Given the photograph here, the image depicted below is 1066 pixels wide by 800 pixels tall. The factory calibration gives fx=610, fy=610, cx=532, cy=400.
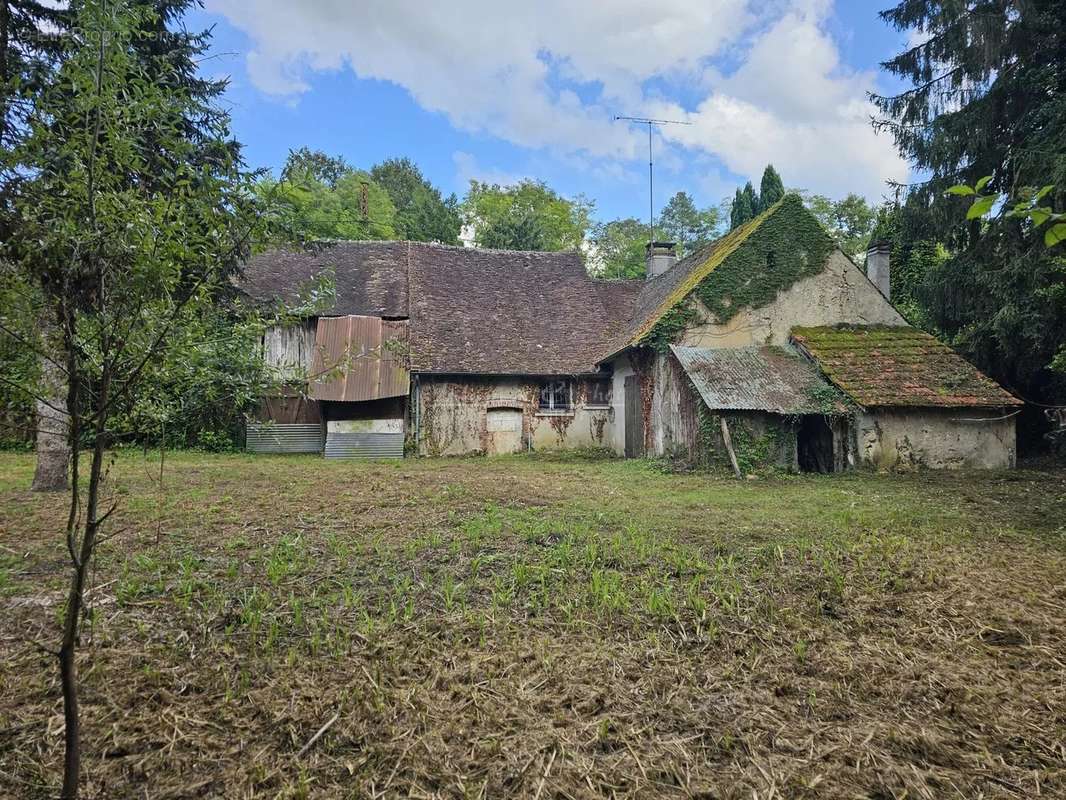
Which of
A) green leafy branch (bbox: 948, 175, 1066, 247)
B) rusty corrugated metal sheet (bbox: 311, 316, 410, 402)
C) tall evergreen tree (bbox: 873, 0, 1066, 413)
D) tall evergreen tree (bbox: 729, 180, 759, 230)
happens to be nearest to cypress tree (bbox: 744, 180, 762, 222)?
tall evergreen tree (bbox: 729, 180, 759, 230)

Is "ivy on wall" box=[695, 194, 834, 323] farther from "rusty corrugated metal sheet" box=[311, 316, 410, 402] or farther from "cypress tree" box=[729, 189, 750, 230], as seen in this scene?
Answer: "cypress tree" box=[729, 189, 750, 230]

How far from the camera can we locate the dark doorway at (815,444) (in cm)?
1435

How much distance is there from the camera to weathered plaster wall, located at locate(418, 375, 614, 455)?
18.5m

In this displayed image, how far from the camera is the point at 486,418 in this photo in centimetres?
1894

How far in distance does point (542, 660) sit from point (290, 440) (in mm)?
16871

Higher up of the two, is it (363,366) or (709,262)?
(709,262)

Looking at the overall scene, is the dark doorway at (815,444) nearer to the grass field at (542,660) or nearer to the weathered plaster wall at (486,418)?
the weathered plaster wall at (486,418)

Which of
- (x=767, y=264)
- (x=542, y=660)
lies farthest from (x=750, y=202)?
(x=542, y=660)

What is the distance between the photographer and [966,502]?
9758 mm

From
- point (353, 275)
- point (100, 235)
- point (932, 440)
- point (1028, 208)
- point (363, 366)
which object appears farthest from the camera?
point (353, 275)

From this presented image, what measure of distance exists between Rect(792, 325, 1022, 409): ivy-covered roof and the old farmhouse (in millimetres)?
48

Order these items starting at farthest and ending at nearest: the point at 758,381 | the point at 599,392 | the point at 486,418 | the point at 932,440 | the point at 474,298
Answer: the point at 474,298
the point at 599,392
the point at 486,418
the point at 758,381
the point at 932,440

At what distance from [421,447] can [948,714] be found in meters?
16.0

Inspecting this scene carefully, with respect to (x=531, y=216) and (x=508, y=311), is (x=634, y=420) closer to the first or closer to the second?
(x=508, y=311)
